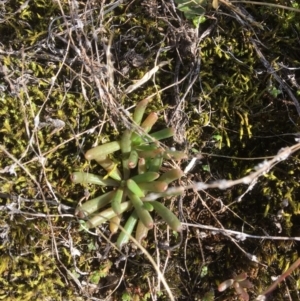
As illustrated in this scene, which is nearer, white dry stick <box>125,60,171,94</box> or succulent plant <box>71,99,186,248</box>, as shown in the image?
succulent plant <box>71,99,186,248</box>

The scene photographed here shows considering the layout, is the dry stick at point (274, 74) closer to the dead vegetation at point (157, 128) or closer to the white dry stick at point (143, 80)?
the dead vegetation at point (157, 128)

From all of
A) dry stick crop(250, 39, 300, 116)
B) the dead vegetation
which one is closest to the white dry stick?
the dead vegetation

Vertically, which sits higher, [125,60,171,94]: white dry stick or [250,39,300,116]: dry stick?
[125,60,171,94]: white dry stick

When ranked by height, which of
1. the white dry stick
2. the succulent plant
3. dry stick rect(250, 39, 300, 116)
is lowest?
the succulent plant

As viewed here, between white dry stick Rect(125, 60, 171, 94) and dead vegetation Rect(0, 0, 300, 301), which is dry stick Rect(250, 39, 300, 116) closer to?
dead vegetation Rect(0, 0, 300, 301)

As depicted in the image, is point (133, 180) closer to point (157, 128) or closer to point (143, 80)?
point (157, 128)

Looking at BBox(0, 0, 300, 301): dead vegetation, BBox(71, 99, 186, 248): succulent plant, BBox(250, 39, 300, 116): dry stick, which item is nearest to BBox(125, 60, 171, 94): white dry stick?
BBox(0, 0, 300, 301): dead vegetation

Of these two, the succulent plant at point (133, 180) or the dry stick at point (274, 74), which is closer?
the succulent plant at point (133, 180)

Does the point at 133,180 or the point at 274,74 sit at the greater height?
the point at 274,74

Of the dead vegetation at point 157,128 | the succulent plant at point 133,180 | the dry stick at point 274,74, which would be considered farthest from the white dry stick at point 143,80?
the dry stick at point 274,74

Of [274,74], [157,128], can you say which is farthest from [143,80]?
[274,74]
